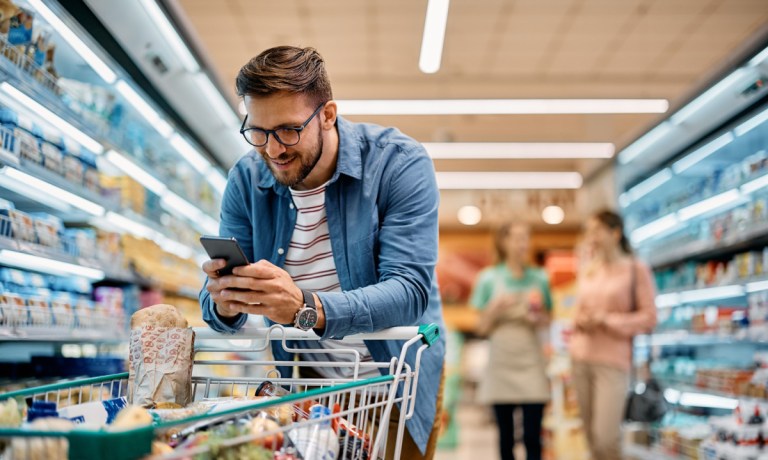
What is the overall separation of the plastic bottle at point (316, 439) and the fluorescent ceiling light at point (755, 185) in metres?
3.94

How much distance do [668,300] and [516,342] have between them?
2151 mm

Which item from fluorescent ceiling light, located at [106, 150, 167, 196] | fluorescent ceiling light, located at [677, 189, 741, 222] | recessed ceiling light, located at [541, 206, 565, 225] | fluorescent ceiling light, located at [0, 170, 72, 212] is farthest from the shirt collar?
recessed ceiling light, located at [541, 206, 565, 225]

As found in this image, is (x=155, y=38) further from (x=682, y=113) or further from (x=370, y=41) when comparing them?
(x=370, y=41)

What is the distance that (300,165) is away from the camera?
5.71ft

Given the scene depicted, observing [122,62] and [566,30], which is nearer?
[122,62]

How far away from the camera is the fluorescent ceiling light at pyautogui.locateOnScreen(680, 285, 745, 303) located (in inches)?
201

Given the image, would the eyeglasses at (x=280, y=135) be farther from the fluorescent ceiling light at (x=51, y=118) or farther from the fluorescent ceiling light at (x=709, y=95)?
the fluorescent ceiling light at (x=709, y=95)

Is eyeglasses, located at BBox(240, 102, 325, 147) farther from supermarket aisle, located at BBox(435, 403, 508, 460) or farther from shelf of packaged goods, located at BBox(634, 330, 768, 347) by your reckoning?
supermarket aisle, located at BBox(435, 403, 508, 460)

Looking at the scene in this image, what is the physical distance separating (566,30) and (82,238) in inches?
251

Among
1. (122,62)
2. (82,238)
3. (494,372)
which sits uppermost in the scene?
(122,62)

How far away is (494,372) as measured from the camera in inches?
187

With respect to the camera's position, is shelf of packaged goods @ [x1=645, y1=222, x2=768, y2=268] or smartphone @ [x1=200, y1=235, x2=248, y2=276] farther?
shelf of packaged goods @ [x1=645, y1=222, x2=768, y2=268]

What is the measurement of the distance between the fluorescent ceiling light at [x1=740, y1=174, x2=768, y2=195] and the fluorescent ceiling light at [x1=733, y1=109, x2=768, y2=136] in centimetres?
41

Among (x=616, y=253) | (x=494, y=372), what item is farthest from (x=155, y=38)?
(x=616, y=253)
